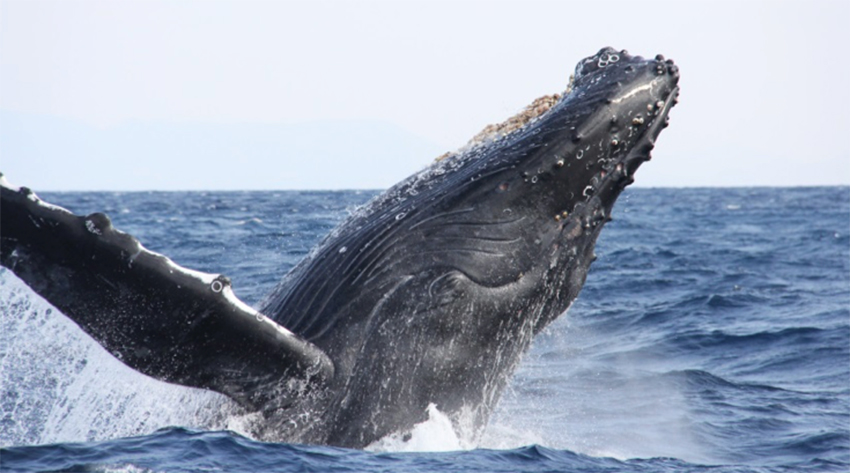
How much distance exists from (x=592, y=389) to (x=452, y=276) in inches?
254

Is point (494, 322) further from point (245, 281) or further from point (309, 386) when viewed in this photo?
point (245, 281)

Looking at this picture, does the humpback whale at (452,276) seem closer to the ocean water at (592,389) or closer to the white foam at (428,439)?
the white foam at (428,439)

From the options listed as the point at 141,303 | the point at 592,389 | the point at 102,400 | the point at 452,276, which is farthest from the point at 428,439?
the point at 592,389

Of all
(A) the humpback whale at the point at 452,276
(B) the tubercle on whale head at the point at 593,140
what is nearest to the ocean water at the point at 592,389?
(A) the humpback whale at the point at 452,276

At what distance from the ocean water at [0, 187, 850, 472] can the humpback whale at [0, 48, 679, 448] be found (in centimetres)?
30

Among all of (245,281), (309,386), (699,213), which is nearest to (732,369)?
(245,281)

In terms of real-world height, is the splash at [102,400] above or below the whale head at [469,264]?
below

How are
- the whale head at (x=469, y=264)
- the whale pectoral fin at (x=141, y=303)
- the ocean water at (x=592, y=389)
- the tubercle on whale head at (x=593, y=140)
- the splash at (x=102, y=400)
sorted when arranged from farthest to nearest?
1. the tubercle on whale head at (x=593, y=140)
2. the whale head at (x=469, y=264)
3. the ocean water at (x=592, y=389)
4. the splash at (x=102, y=400)
5. the whale pectoral fin at (x=141, y=303)

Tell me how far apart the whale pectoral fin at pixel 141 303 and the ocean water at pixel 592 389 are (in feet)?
1.21

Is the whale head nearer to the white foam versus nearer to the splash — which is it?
the white foam

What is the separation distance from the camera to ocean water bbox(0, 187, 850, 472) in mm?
6547

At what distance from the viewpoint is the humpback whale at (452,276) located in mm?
6645

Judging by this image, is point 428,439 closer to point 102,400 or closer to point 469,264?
point 469,264

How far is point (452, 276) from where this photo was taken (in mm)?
6895
